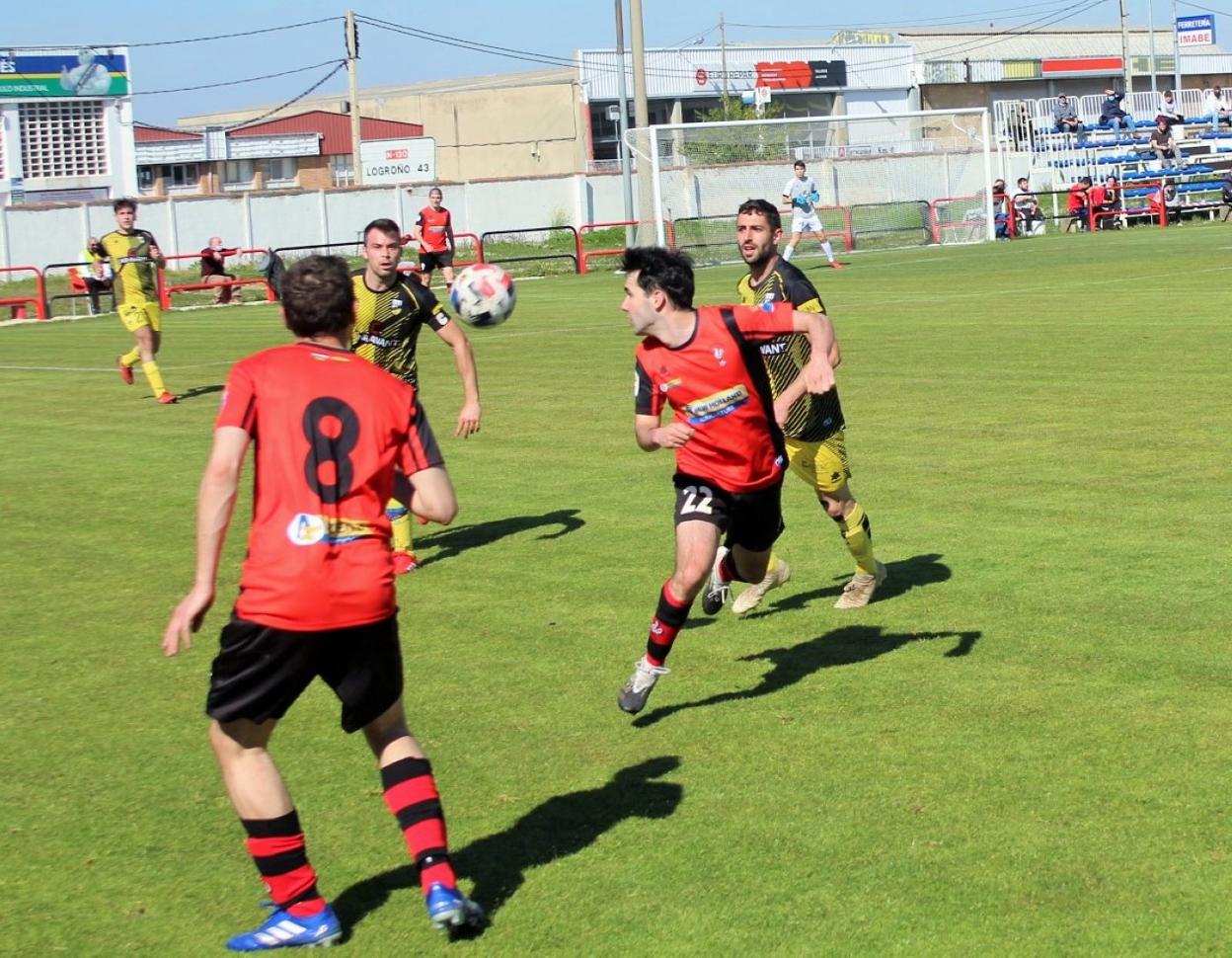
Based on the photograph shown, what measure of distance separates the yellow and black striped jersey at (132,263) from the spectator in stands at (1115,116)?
3983 centimetres

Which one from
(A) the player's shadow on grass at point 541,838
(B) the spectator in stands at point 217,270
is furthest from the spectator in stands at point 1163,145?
(A) the player's shadow on grass at point 541,838

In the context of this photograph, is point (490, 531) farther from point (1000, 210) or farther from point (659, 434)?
point (1000, 210)

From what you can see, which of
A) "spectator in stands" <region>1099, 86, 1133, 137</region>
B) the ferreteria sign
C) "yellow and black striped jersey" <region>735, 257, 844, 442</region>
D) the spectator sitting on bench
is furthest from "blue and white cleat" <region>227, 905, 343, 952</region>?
the ferreteria sign

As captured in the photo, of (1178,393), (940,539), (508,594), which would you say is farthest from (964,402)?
(508,594)

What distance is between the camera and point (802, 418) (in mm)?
8586

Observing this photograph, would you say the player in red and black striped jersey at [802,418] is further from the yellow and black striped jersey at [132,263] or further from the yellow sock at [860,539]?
the yellow and black striped jersey at [132,263]

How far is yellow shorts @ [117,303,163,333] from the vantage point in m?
19.4

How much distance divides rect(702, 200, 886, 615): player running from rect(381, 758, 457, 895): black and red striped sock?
3.57 metres

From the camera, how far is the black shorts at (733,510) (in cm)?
694

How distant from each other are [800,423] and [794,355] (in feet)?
1.32

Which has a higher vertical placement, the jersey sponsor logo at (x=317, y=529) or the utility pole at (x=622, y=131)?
the utility pole at (x=622, y=131)

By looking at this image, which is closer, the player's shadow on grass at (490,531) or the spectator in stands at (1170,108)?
the player's shadow on grass at (490,531)

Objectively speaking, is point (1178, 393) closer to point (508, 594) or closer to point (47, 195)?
point (508, 594)

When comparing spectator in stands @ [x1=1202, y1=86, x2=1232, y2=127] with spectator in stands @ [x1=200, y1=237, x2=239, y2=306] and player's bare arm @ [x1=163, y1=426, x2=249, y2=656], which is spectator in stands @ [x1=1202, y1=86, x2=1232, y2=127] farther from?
player's bare arm @ [x1=163, y1=426, x2=249, y2=656]
